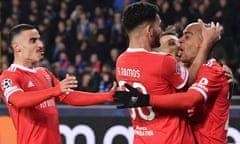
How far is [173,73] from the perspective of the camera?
194 inches

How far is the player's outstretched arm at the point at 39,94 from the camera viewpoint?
529 centimetres

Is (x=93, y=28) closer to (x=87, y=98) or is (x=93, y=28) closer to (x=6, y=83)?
(x=87, y=98)

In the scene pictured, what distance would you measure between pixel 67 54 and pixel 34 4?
247cm

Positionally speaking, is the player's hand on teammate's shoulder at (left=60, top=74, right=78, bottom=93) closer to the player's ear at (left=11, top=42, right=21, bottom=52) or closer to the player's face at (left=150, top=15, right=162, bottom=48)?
the player's face at (left=150, top=15, right=162, bottom=48)

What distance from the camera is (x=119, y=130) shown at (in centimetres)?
826

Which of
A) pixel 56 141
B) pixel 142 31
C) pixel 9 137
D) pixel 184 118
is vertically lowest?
pixel 9 137

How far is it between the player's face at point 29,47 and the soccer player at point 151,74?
44.2 inches

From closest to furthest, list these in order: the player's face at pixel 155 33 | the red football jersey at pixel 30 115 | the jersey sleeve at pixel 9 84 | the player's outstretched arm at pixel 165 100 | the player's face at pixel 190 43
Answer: the player's outstretched arm at pixel 165 100 → the player's face at pixel 155 33 → the player's face at pixel 190 43 → the jersey sleeve at pixel 9 84 → the red football jersey at pixel 30 115

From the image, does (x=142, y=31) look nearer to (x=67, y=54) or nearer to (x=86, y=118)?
(x=86, y=118)

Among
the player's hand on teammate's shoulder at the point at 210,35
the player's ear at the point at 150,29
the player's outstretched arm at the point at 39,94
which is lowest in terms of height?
the player's outstretched arm at the point at 39,94

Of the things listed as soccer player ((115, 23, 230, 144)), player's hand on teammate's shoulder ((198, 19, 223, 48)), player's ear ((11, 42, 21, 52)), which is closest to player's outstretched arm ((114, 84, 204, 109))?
soccer player ((115, 23, 230, 144))

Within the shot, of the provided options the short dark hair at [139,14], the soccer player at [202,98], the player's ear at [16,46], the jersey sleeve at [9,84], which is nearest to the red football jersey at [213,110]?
the soccer player at [202,98]

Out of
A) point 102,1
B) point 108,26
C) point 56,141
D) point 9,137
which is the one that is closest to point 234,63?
point 108,26

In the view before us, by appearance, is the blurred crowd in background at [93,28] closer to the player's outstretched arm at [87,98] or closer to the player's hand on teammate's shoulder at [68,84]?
the player's outstretched arm at [87,98]
